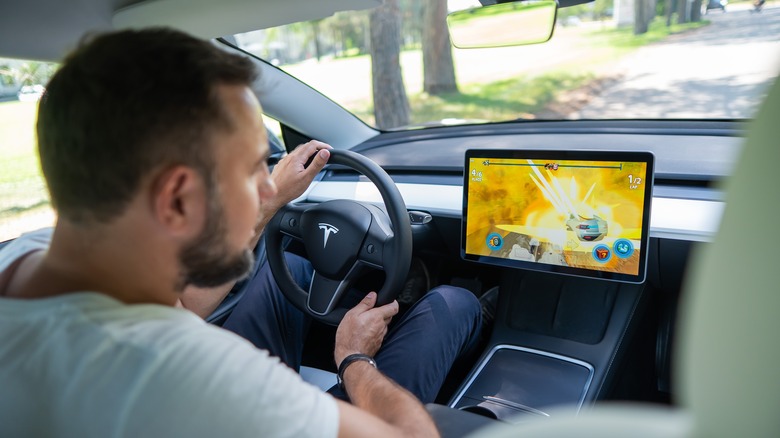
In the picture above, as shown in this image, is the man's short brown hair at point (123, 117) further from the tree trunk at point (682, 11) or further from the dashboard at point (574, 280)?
the tree trunk at point (682, 11)

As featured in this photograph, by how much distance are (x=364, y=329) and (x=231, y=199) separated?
1.02 m

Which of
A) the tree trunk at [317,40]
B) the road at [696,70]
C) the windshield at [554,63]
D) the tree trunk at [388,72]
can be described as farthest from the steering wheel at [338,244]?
the tree trunk at [317,40]

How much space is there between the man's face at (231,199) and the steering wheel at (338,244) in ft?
3.30

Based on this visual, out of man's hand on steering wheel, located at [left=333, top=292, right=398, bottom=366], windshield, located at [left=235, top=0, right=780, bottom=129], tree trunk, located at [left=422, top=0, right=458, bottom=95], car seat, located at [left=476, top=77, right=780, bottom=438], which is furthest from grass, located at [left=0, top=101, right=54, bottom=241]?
tree trunk, located at [left=422, top=0, right=458, bottom=95]

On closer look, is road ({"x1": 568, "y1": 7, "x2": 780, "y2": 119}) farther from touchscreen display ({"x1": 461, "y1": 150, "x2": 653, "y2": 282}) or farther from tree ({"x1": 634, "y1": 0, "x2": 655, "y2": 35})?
touchscreen display ({"x1": 461, "y1": 150, "x2": 653, "y2": 282})

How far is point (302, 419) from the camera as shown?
102cm

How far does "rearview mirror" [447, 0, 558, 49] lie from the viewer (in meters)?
1.98

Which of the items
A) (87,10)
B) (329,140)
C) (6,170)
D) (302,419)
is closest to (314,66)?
(329,140)

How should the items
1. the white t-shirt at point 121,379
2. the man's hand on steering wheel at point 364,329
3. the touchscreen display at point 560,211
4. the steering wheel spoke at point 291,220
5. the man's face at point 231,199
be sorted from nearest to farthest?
1. the white t-shirt at point 121,379
2. the man's face at point 231,199
3. the man's hand on steering wheel at point 364,329
4. the touchscreen display at point 560,211
5. the steering wheel spoke at point 291,220

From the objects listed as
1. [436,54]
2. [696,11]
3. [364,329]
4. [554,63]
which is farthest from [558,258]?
[696,11]

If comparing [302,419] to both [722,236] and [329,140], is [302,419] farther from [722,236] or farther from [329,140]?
[329,140]

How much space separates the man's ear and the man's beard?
0.07ft

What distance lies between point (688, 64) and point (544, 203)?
12.0 meters

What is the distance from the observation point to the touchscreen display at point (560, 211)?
6.92 ft
